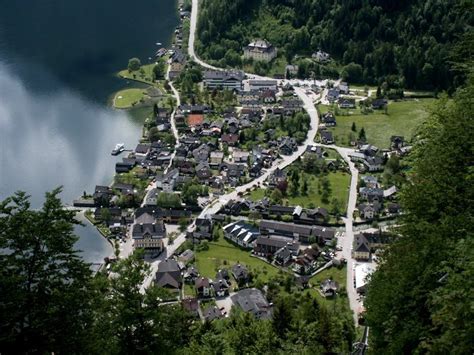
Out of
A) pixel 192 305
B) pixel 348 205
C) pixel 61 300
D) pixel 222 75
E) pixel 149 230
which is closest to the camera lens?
pixel 61 300

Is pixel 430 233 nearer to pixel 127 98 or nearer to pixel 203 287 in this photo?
pixel 203 287

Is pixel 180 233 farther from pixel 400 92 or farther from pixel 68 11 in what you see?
pixel 68 11

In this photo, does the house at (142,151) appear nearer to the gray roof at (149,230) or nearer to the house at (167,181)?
the house at (167,181)

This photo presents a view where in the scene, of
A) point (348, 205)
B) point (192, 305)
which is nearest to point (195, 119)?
point (348, 205)

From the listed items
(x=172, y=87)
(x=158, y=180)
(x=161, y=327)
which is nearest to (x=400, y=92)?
(x=172, y=87)

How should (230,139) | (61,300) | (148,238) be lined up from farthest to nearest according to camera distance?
(230,139), (148,238), (61,300)
